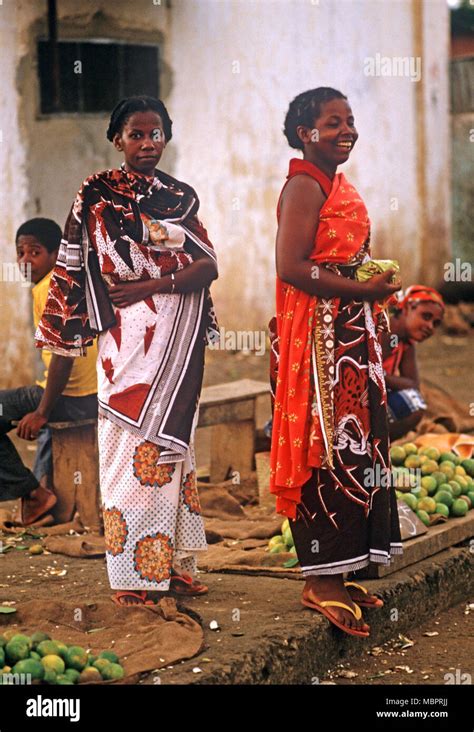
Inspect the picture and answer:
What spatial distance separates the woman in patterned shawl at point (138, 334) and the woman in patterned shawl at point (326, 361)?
39 cm

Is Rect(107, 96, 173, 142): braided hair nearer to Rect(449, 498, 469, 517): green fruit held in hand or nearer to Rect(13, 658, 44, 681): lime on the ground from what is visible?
Rect(13, 658, 44, 681): lime on the ground

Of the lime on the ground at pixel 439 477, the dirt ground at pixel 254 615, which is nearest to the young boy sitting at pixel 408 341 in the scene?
the lime on the ground at pixel 439 477

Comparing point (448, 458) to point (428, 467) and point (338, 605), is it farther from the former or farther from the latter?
point (338, 605)

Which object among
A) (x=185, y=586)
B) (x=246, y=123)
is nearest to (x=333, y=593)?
(x=185, y=586)

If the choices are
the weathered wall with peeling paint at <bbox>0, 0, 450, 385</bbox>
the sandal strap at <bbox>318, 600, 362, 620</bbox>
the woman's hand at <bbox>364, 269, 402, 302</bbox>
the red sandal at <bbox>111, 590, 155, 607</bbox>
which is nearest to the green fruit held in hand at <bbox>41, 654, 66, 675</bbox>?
the red sandal at <bbox>111, 590, 155, 607</bbox>

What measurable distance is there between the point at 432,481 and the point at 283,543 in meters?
0.84

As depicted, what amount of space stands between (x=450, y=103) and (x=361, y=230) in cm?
→ 1023

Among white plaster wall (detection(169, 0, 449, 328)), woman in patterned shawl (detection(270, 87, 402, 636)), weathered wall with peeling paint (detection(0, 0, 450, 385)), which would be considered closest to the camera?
woman in patterned shawl (detection(270, 87, 402, 636))

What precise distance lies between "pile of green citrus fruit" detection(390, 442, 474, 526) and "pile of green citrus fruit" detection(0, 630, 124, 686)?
208cm

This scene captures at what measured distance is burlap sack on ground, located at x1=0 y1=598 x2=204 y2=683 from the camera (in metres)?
3.87

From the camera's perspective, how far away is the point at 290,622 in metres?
4.28

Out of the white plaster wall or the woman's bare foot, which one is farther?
the white plaster wall

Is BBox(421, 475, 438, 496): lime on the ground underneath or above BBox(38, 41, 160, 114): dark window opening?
underneath
